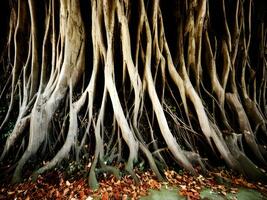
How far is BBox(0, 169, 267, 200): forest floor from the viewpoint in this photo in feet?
8.14

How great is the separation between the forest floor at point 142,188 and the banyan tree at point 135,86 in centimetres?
14

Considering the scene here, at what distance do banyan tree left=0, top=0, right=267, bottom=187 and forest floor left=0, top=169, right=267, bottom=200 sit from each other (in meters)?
0.14

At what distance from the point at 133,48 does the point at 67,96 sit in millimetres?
1645

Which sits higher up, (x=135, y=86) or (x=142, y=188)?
(x=135, y=86)

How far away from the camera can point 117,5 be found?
344 centimetres

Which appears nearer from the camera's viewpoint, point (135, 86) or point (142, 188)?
point (142, 188)

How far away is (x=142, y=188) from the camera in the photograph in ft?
8.71

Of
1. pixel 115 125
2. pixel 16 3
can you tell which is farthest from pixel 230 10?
pixel 16 3

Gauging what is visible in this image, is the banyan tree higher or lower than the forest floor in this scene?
higher

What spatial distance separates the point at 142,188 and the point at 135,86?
1698mm

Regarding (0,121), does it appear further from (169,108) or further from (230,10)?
(230,10)

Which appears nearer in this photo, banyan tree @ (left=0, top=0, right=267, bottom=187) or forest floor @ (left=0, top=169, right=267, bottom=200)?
forest floor @ (left=0, top=169, right=267, bottom=200)

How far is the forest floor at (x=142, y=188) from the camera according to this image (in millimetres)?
2480

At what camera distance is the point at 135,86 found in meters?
3.64
